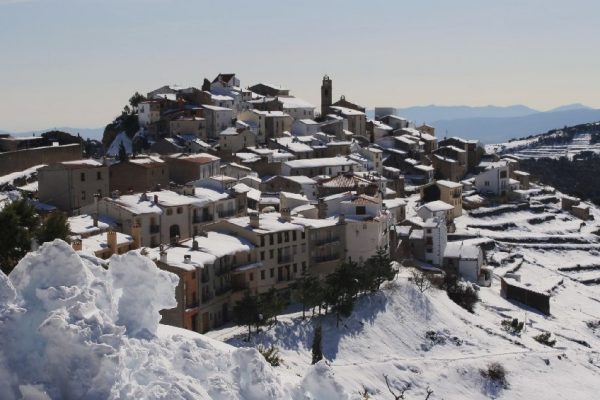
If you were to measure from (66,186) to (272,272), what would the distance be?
20.7 metres

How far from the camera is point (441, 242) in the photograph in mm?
82125

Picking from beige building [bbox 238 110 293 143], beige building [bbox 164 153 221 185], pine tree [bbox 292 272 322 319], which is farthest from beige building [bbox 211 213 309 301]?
beige building [bbox 238 110 293 143]

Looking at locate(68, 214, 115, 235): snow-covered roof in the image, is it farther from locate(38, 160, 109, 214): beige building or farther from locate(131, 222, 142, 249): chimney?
locate(38, 160, 109, 214): beige building

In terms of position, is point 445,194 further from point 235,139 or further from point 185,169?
point 185,169

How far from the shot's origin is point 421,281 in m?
67.9

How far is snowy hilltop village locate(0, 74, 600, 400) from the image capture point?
76.8ft

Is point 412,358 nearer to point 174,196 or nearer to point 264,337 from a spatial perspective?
point 264,337

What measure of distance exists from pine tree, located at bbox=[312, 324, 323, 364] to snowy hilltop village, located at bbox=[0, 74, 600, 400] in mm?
205

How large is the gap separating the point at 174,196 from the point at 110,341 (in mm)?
47356

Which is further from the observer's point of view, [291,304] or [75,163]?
Answer: [75,163]

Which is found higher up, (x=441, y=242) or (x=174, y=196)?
(x=174, y=196)

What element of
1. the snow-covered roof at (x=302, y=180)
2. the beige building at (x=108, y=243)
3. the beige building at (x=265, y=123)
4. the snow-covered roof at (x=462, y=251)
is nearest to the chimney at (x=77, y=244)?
the beige building at (x=108, y=243)

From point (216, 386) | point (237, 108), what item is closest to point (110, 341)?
point (216, 386)

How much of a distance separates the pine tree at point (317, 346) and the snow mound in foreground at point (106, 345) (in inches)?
896
